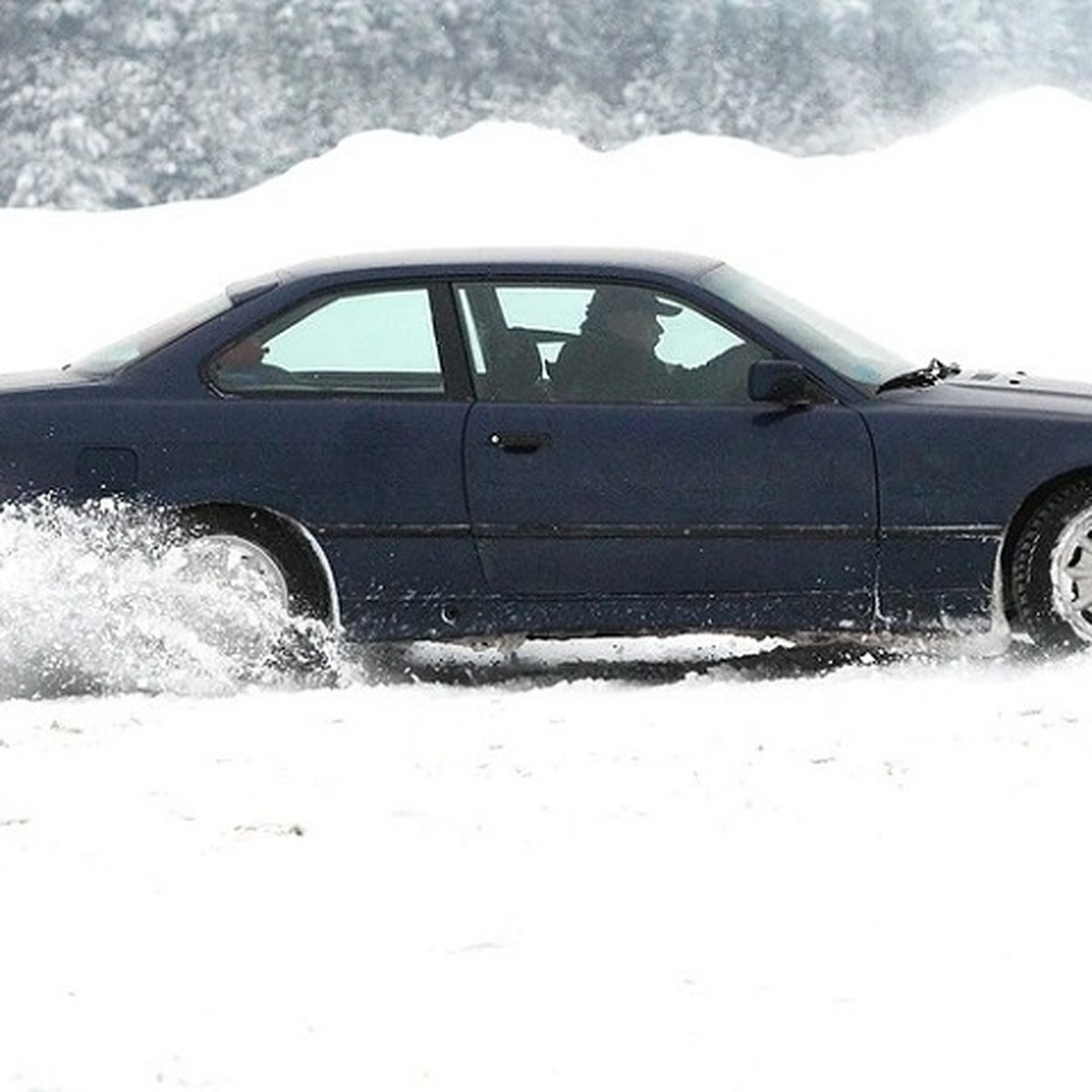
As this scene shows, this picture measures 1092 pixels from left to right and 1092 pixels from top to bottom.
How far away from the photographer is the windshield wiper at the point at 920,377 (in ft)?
27.5

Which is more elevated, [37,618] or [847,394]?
[847,394]

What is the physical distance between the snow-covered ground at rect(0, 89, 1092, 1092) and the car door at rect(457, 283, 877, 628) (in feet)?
1.00

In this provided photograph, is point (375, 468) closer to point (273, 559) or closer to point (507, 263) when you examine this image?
point (273, 559)

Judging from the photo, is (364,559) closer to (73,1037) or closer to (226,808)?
(226,808)

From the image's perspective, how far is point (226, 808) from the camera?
646 centimetres

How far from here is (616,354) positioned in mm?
8312

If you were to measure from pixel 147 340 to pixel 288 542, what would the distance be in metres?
0.90

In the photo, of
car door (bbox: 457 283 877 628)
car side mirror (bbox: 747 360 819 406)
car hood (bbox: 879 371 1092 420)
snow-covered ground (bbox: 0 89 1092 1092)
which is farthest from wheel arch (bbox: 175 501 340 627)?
car hood (bbox: 879 371 1092 420)

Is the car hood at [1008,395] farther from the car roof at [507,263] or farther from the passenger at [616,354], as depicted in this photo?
the car roof at [507,263]

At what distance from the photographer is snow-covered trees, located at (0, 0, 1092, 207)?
2035 inches

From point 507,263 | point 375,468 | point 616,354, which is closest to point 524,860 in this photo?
point 375,468

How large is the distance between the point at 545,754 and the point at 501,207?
88.3 feet

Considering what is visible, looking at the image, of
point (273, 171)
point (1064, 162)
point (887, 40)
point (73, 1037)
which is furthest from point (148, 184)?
point (73, 1037)

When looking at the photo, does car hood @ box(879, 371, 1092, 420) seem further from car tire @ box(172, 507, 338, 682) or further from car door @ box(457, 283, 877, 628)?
car tire @ box(172, 507, 338, 682)
